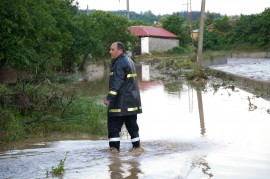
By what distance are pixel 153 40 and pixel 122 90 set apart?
63.9m

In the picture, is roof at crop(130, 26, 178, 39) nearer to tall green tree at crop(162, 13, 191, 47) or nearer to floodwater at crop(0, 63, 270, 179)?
tall green tree at crop(162, 13, 191, 47)

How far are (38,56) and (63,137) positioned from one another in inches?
435

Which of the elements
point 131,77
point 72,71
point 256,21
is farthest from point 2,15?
point 256,21

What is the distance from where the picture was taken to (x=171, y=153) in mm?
7441

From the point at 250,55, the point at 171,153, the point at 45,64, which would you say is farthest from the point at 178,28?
the point at 171,153

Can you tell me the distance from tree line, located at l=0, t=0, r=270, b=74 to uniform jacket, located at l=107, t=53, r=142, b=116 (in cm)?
940

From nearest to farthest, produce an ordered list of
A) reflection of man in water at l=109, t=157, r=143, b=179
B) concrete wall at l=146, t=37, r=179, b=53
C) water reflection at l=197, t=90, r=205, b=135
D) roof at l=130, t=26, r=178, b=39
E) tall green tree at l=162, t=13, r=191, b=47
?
reflection of man in water at l=109, t=157, r=143, b=179
water reflection at l=197, t=90, r=205, b=135
roof at l=130, t=26, r=178, b=39
concrete wall at l=146, t=37, r=179, b=53
tall green tree at l=162, t=13, r=191, b=47

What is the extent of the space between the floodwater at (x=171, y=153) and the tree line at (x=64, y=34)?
789 cm

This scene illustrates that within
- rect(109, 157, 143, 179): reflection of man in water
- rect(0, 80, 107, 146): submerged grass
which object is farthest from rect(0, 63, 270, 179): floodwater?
rect(0, 80, 107, 146): submerged grass

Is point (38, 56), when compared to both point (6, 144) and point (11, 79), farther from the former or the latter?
point (6, 144)

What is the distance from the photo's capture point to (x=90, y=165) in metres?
6.70

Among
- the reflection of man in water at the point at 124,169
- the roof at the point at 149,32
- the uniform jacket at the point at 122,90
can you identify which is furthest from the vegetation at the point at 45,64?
the roof at the point at 149,32

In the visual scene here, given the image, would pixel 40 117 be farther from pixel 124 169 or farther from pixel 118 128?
pixel 124 169

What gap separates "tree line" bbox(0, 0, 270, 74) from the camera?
17797 mm
